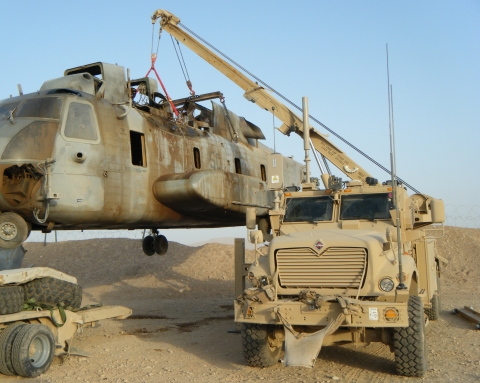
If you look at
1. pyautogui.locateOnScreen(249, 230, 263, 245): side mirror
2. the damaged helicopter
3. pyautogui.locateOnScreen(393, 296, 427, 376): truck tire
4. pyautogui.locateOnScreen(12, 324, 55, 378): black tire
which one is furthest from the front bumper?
the damaged helicopter

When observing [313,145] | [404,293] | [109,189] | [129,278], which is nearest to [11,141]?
[109,189]

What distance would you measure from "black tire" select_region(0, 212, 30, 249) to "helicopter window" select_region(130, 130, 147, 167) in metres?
2.80

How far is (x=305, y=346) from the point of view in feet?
20.8

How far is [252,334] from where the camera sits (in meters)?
7.14

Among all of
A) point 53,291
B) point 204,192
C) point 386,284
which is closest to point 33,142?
point 53,291

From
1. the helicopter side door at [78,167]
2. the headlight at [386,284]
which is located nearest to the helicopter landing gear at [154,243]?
the helicopter side door at [78,167]

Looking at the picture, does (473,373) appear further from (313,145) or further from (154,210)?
(313,145)

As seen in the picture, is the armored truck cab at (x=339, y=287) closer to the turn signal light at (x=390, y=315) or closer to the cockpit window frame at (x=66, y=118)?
the turn signal light at (x=390, y=315)

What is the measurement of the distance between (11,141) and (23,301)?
2.93 m

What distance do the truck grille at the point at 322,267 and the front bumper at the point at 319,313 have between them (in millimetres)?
461

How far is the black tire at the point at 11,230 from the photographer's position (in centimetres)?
880

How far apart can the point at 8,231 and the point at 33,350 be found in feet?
7.90

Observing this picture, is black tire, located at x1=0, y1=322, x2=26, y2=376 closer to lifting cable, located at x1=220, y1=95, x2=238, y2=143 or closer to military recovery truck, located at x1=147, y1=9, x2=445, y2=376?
military recovery truck, located at x1=147, y1=9, x2=445, y2=376

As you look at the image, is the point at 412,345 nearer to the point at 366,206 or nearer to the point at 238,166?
the point at 366,206
